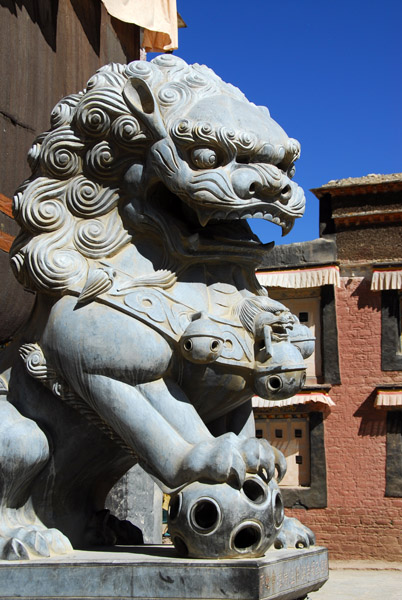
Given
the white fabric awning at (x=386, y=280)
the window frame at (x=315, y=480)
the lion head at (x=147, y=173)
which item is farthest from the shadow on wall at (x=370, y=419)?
the lion head at (x=147, y=173)

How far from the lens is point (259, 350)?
99.8 inches

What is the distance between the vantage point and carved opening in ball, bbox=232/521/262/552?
219 cm

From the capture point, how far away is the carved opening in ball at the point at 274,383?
249 centimetres

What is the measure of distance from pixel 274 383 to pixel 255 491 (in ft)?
1.20

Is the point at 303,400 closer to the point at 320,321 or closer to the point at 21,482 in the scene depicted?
the point at 320,321

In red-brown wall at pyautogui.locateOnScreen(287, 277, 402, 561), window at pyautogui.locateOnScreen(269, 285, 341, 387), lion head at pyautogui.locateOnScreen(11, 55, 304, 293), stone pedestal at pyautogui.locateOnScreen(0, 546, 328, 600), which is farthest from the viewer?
window at pyautogui.locateOnScreen(269, 285, 341, 387)

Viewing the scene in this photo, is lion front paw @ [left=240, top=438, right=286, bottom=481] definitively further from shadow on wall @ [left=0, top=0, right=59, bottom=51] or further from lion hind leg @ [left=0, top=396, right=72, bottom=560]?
shadow on wall @ [left=0, top=0, right=59, bottom=51]

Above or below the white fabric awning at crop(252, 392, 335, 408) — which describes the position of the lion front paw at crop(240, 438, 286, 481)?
below

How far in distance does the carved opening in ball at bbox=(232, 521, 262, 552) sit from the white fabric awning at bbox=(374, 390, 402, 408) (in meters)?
12.0

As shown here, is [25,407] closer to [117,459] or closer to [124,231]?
[117,459]

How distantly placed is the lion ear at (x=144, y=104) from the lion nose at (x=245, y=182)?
0.88 ft

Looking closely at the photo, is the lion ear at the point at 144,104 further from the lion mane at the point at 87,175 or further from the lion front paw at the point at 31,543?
the lion front paw at the point at 31,543

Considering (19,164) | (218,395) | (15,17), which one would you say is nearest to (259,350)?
(218,395)

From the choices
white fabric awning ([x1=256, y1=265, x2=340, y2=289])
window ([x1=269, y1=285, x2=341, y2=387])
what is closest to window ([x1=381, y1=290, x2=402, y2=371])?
window ([x1=269, y1=285, x2=341, y2=387])
